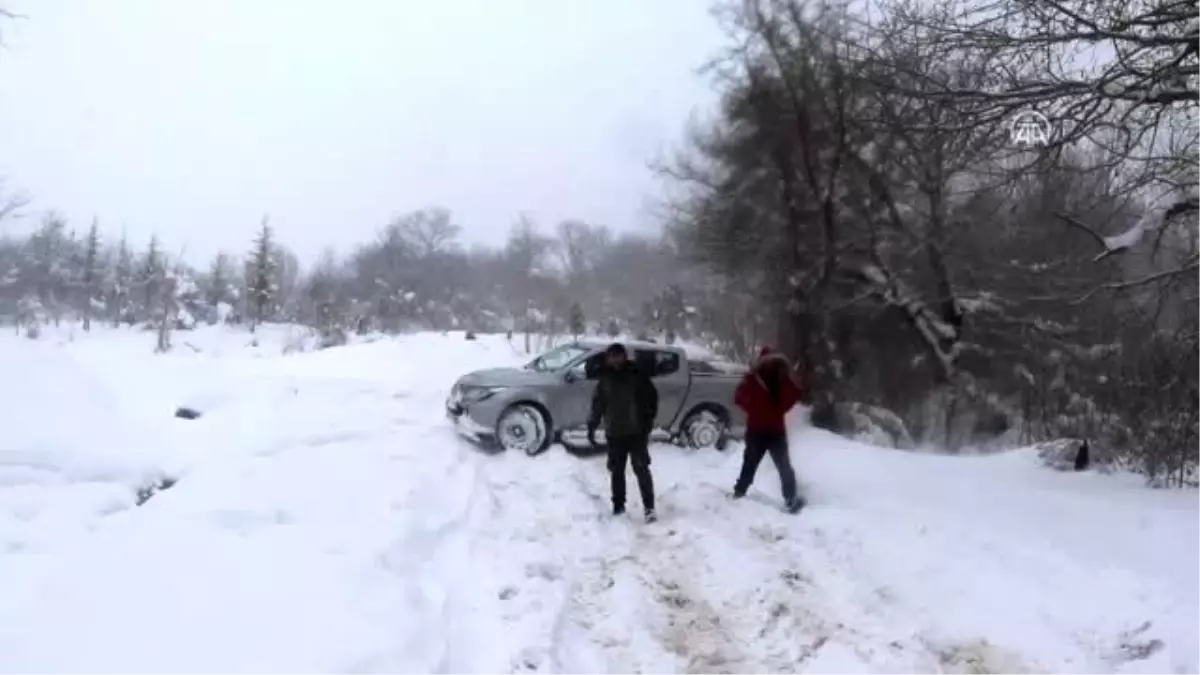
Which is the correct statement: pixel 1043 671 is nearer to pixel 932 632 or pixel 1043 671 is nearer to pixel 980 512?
pixel 932 632

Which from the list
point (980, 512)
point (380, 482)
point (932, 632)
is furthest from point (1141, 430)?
point (380, 482)

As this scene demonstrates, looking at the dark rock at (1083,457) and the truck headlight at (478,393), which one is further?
the truck headlight at (478,393)

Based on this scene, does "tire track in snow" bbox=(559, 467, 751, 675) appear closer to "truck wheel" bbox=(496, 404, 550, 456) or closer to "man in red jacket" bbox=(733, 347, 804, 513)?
"man in red jacket" bbox=(733, 347, 804, 513)

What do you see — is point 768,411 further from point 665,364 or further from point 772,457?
point 665,364

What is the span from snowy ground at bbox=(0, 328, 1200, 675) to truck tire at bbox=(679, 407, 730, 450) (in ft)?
10.3

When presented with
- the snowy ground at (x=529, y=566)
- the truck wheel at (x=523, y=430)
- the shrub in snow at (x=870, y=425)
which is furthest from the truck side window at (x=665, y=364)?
the shrub in snow at (x=870, y=425)

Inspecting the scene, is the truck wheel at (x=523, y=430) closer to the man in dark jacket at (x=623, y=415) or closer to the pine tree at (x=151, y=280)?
the man in dark jacket at (x=623, y=415)

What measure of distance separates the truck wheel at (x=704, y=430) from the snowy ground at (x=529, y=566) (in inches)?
124

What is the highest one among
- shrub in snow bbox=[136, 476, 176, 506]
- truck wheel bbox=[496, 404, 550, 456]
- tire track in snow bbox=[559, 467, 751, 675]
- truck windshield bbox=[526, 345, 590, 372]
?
truck windshield bbox=[526, 345, 590, 372]

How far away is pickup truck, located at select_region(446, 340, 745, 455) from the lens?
1276 centimetres

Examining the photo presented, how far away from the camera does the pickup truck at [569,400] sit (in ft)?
41.9

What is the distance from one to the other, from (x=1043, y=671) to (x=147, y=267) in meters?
62.5

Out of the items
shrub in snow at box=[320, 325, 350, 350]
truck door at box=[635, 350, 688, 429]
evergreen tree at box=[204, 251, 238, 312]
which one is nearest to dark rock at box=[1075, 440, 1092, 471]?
truck door at box=[635, 350, 688, 429]
